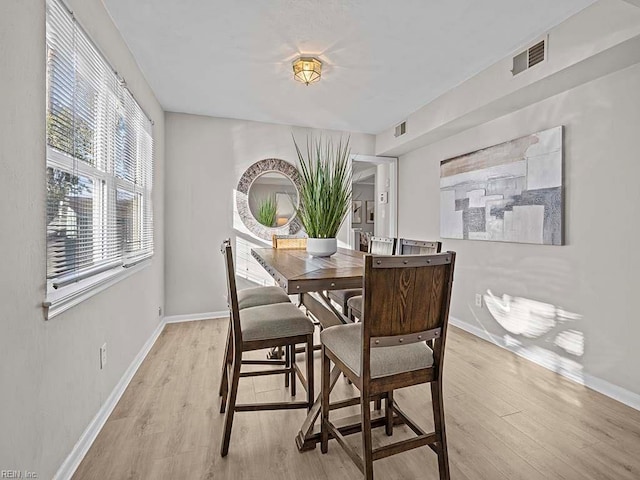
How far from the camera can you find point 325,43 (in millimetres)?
2428

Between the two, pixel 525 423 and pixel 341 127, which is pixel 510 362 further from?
pixel 341 127

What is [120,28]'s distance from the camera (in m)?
2.26

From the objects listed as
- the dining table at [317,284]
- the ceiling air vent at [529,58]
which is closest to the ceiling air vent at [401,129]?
the ceiling air vent at [529,58]

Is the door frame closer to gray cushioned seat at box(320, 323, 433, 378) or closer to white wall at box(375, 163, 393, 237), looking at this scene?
white wall at box(375, 163, 393, 237)

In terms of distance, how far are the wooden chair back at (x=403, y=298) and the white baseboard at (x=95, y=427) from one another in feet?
4.59

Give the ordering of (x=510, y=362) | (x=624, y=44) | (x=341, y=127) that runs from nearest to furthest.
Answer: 1. (x=624, y=44)
2. (x=510, y=362)
3. (x=341, y=127)

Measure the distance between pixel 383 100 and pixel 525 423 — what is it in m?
3.05

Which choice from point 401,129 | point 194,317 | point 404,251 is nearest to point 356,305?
point 404,251

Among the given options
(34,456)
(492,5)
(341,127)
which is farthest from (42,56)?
(341,127)

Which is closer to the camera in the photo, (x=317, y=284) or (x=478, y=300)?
(x=317, y=284)

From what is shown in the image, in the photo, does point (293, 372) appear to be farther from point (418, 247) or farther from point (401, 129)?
point (401, 129)

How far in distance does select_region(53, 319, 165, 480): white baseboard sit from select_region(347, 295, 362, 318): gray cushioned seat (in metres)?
1.65

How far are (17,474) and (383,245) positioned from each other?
7.79 feet

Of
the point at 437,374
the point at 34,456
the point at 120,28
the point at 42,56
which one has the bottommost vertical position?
the point at 34,456
